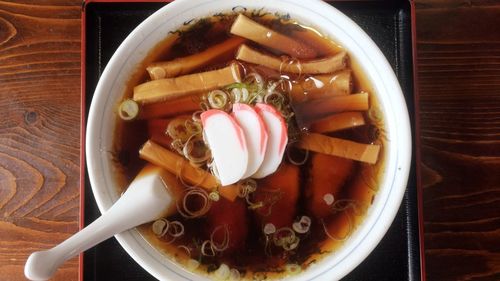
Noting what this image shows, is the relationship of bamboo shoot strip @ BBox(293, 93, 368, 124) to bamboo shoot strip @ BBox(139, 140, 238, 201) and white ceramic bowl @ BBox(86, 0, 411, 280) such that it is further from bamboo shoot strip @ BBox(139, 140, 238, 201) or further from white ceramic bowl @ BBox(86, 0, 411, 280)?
bamboo shoot strip @ BBox(139, 140, 238, 201)

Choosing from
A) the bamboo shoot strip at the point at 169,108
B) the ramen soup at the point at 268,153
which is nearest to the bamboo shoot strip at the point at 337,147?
the ramen soup at the point at 268,153

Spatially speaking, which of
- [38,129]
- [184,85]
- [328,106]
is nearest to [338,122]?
[328,106]

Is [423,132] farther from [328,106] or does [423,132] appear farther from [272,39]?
[272,39]

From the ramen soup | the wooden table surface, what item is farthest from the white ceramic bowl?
the wooden table surface

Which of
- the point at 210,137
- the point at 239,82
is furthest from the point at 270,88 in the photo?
the point at 210,137

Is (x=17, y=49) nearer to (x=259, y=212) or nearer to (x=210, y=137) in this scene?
(x=210, y=137)

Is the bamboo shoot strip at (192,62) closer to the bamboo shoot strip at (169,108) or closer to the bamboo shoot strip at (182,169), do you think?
the bamboo shoot strip at (169,108)
